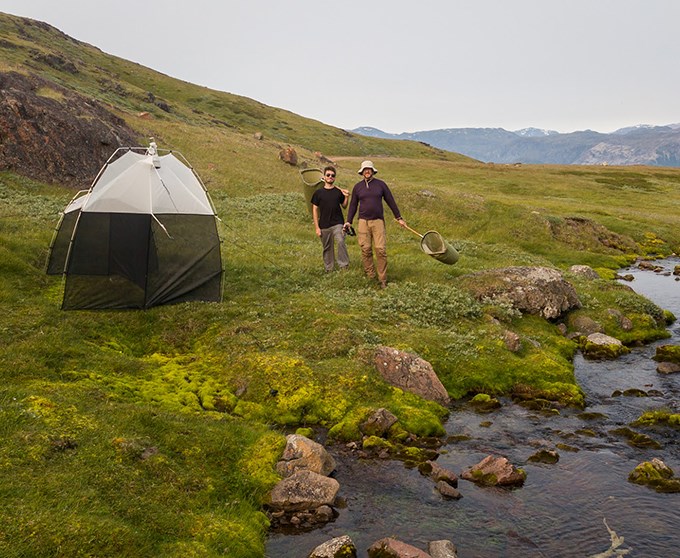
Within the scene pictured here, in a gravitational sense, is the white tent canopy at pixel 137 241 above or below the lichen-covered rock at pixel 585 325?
above

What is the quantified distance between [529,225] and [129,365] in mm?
33965

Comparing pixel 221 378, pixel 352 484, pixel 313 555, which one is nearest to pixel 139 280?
pixel 221 378

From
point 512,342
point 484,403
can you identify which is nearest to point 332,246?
point 512,342

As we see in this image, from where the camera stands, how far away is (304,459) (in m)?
11.2

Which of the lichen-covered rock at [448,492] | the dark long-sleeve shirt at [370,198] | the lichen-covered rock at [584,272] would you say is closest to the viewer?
the lichen-covered rock at [448,492]

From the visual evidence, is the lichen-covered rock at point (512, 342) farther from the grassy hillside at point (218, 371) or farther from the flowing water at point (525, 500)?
the flowing water at point (525, 500)

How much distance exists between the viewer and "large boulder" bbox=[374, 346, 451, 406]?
14.9m

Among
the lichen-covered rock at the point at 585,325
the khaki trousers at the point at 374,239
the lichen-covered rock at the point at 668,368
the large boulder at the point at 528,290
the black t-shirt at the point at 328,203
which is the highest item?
the black t-shirt at the point at 328,203

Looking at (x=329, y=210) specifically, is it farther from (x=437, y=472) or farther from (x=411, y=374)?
(x=437, y=472)

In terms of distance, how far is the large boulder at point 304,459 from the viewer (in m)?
11.0

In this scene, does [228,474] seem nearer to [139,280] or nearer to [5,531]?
[5,531]

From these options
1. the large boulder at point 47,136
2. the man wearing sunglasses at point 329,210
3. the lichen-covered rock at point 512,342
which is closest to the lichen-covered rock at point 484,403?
the lichen-covered rock at point 512,342

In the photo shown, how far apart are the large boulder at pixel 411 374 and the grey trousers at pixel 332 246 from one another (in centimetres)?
818

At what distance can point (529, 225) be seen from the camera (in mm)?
41281
